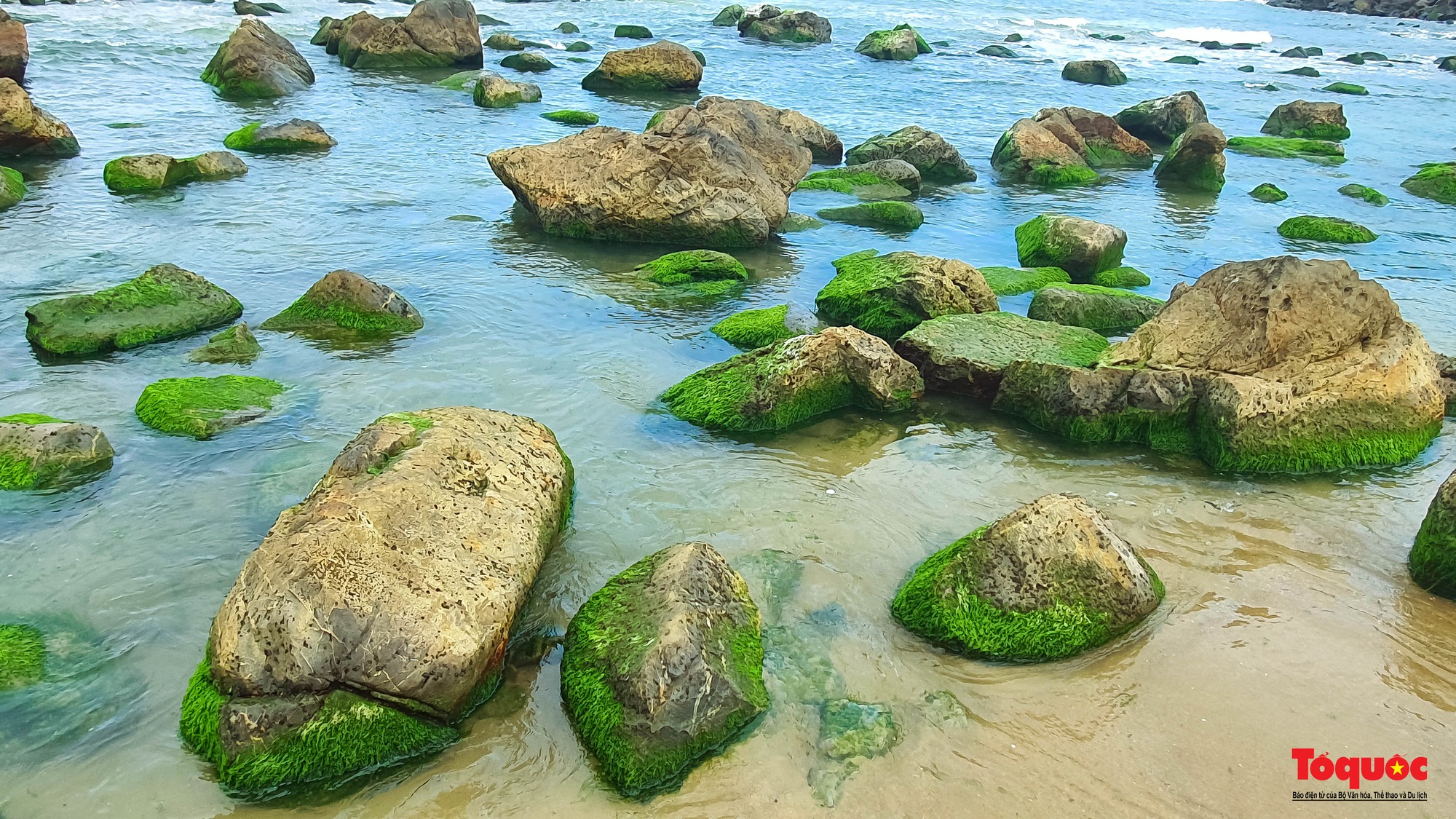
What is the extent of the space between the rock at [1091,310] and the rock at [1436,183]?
13.0 metres

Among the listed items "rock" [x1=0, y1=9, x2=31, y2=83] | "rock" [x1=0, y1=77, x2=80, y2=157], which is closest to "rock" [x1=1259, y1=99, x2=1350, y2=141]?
"rock" [x1=0, y1=77, x2=80, y2=157]

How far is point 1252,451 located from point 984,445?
2.38 meters

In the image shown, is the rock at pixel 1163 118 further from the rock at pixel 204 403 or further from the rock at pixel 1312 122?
the rock at pixel 204 403

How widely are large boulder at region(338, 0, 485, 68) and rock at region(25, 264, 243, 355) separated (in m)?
20.0

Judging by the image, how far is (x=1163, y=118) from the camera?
25688 mm

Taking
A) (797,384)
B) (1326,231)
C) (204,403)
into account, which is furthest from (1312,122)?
(204,403)

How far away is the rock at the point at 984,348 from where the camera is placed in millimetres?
10648

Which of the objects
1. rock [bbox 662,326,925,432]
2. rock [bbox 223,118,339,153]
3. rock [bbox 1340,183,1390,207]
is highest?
rock [bbox 662,326,925,432]

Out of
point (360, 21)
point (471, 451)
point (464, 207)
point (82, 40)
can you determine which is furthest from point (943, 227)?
point (82, 40)

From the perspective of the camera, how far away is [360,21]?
3014 cm

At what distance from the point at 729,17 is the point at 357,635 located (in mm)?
41694

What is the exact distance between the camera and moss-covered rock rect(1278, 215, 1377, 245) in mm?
17781

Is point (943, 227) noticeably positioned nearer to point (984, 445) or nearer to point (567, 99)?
point (984, 445)
